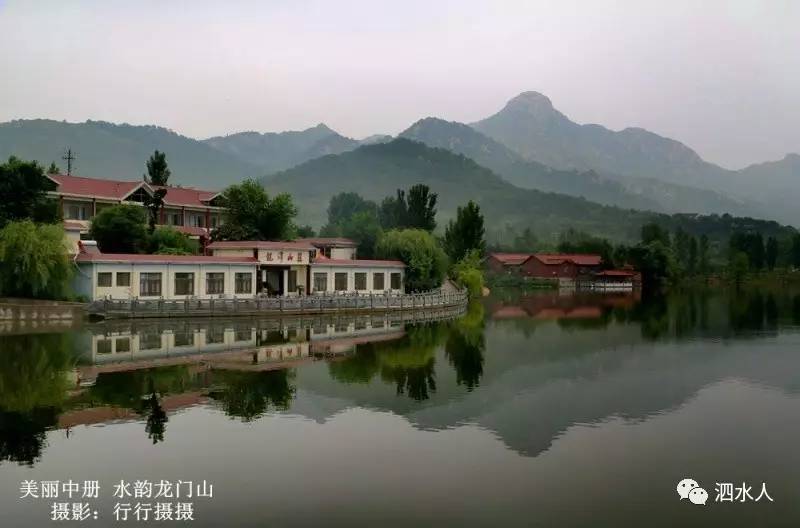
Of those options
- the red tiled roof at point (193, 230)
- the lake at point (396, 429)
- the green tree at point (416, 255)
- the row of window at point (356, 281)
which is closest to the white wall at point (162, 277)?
the row of window at point (356, 281)

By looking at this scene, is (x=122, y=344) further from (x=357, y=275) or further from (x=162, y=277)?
(x=357, y=275)

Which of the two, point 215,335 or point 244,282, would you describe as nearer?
point 215,335

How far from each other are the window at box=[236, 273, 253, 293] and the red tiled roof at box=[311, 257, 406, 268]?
4.72 m

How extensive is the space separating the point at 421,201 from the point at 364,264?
57.4 ft

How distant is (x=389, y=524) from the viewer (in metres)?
11.9

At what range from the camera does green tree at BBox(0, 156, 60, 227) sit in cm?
4197

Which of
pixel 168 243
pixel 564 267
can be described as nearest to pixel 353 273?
pixel 168 243

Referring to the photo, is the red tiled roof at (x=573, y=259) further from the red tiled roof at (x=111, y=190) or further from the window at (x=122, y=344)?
the window at (x=122, y=344)

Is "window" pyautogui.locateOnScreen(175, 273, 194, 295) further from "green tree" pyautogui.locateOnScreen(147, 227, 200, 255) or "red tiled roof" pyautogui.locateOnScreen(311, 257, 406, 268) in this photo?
"red tiled roof" pyautogui.locateOnScreen(311, 257, 406, 268)

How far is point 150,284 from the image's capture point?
43.0 metres

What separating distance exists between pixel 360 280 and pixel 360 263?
1236mm

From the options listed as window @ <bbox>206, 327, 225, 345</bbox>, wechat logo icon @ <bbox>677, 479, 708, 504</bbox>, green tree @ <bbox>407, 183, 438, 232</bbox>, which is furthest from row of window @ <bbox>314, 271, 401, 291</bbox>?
wechat logo icon @ <bbox>677, 479, 708, 504</bbox>

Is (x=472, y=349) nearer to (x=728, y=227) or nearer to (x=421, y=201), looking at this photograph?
(x=421, y=201)

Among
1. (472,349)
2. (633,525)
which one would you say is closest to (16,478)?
(633,525)
